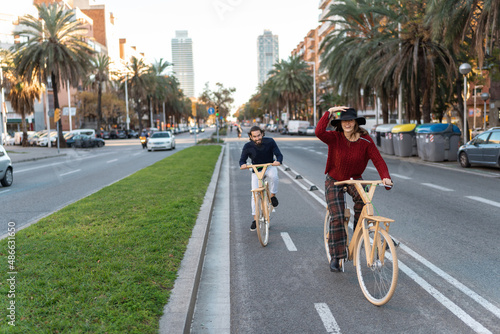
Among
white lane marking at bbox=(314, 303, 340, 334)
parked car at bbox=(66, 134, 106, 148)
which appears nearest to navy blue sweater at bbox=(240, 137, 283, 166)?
white lane marking at bbox=(314, 303, 340, 334)

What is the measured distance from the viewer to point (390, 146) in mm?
27172

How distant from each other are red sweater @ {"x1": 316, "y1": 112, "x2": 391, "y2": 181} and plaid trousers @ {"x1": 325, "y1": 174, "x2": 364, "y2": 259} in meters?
0.12

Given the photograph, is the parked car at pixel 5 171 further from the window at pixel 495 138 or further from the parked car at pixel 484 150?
the window at pixel 495 138

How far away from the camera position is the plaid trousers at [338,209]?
5.02 metres

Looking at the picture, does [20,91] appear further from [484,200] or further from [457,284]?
[457,284]

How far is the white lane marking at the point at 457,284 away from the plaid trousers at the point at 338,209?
3.82 feet

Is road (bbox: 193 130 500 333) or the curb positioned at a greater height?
the curb

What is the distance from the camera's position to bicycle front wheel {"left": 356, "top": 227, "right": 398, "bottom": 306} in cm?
423

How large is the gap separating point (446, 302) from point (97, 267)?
11.5 ft

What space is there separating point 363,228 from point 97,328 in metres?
2.52

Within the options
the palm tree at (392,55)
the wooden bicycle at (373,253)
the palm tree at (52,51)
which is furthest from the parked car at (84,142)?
the wooden bicycle at (373,253)

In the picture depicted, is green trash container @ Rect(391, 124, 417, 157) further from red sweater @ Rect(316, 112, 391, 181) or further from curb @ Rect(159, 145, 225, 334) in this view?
red sweater @ Rect(316, 112, 391, 181)

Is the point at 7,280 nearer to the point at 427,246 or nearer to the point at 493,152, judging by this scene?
the point at 427,246

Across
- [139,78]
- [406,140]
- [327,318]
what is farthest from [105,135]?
[327,318]
